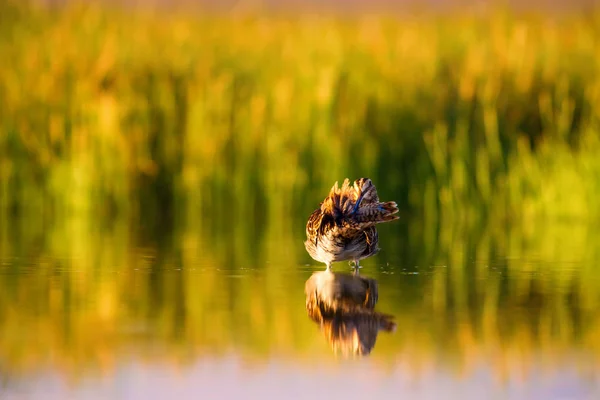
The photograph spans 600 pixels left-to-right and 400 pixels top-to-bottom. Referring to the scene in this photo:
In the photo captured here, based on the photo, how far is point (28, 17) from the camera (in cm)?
1764

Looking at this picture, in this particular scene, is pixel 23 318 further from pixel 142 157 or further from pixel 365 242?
pixel 142 157

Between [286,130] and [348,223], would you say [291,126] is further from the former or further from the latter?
[348,223]

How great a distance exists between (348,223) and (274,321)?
180 centimetres

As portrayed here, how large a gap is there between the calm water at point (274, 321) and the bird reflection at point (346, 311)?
8 centimetres

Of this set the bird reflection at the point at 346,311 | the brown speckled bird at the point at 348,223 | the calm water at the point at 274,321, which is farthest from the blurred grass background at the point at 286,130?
the bird reflection at the point at 346,311

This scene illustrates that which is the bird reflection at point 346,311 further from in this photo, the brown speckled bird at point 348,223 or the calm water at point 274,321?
the brown speckled bird at point 348,223

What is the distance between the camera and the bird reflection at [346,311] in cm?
638

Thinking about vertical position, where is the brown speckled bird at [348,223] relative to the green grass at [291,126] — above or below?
below

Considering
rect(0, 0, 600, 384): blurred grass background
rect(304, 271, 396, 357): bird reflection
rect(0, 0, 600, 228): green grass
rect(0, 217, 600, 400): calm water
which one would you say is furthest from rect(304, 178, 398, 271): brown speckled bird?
rect(0, 0, 600, 228): green grass

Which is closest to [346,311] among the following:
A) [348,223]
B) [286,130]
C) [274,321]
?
[274,321]

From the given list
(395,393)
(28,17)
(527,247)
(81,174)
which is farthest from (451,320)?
(28,17)

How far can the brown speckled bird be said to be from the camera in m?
8.70

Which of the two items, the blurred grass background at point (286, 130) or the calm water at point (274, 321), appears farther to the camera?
the blurred grass background at point (286, 130)

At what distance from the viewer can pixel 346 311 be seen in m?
7.35
